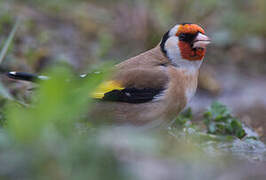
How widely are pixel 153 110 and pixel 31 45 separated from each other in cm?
192

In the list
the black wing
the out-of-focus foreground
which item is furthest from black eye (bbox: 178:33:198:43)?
the out-of-focus foreground

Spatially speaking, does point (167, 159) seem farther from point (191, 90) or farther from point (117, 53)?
point (117, 53)

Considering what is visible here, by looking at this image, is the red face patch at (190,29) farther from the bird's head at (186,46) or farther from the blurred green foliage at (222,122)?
the blurred green foliage at (222,122)

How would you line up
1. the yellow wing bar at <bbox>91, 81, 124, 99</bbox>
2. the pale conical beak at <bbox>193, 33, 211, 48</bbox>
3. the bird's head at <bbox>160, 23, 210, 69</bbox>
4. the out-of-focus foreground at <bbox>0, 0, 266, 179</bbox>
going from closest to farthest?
the out-of-focus foreground at <bbox>0, 0, 266, 179</bbox> < the yellow wing bar at <bbox>91, 81, 124, 99</bbox> < the pale conical beak at <bbox>193, 33, 211, 48</bbox> < the bird's head at <bbox>160, 23, 210, 69</bbox>

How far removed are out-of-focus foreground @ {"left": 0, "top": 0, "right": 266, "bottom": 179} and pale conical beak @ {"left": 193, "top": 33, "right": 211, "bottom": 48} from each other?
0.57 metres

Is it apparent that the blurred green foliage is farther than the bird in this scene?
Yes

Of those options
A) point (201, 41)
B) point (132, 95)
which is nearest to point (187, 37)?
point (201, 41)

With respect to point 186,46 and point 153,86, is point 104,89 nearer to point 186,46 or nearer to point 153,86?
point 153,86

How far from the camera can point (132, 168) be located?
1.67 meters

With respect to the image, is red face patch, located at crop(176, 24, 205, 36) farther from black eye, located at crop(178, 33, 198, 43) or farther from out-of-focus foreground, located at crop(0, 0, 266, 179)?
out-of-focus foreground, located at crop(0, 0, 266, 179)

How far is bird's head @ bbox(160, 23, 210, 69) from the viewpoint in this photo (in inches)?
131

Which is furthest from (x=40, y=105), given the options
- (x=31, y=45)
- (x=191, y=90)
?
(x=31, y=45)

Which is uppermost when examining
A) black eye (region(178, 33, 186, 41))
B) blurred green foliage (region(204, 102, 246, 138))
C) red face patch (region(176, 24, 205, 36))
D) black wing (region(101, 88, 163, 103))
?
red face patch (region(176, 24, 205, 36))

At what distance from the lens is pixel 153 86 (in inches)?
125
